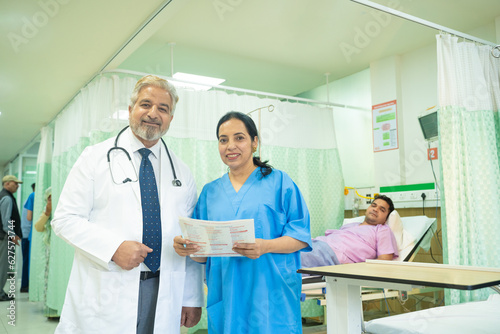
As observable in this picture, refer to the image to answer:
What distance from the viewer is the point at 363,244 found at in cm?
364

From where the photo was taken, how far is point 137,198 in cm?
162

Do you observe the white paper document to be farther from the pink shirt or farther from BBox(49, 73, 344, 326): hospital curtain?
the pink shirt

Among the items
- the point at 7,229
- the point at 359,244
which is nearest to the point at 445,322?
the point at 359,244

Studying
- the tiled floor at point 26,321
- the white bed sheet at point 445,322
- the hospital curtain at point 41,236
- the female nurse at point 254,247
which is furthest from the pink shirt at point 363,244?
the hospital curtain at point 41,236

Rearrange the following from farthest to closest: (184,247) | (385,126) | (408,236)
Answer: (385,126), (408,236), (184,247)

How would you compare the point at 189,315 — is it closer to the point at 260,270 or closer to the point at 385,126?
the point at 260,270

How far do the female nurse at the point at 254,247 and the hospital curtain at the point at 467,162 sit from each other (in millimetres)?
1712

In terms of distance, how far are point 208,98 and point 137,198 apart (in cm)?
242

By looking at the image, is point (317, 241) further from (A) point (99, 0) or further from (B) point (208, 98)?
(A) point (99, 0)

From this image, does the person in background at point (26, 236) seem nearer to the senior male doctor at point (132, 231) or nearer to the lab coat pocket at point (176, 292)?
the senior male doctor at point (132, 231)

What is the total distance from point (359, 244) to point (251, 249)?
240cm

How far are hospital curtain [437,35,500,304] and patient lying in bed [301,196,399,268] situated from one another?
64 cm

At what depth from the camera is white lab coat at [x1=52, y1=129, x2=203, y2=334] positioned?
1.50 meters

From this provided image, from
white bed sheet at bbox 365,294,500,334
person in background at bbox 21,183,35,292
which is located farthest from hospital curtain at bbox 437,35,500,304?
person in background at bbox 21,183,35,292
